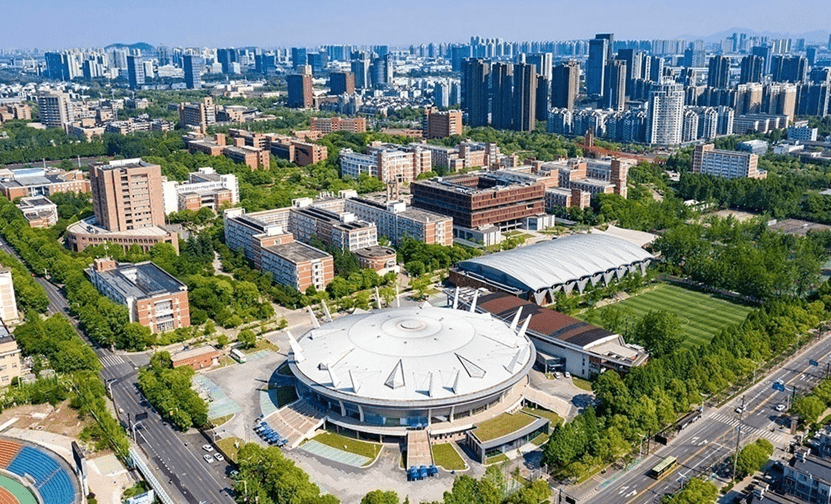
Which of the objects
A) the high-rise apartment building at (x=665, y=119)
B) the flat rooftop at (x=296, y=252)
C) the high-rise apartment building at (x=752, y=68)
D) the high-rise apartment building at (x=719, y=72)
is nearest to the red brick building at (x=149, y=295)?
the flat rooftop at (x=296, y=252)

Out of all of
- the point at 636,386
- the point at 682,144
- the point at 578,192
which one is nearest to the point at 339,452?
the point at 636,386

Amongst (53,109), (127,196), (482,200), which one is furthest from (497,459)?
(53,109)

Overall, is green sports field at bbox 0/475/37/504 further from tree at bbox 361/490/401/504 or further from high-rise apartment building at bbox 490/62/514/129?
high-rise apartment building at bbox 490/62/514/129

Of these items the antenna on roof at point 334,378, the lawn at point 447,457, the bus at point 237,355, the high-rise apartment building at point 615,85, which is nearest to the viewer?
the lawn at point 447,457

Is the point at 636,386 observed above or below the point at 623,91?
below

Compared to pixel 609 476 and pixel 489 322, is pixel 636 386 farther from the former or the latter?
pixel 489 322

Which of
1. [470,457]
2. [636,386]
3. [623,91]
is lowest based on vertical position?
[470,457]

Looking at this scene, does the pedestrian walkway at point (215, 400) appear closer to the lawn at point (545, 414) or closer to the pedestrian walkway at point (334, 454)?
the pedestrian walkway at point (334, 454)
